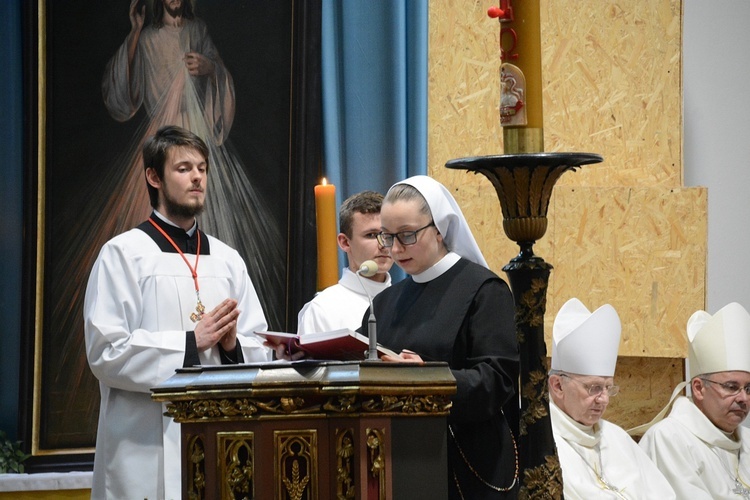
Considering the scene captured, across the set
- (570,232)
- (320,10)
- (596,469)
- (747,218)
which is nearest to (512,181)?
(596,469)

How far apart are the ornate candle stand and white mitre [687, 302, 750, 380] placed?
2.92m

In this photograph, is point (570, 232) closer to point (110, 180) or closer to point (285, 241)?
point (285, 241)

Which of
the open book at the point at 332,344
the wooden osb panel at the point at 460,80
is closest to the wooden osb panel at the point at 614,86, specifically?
→ the wooden osb panel at the point at 460,80

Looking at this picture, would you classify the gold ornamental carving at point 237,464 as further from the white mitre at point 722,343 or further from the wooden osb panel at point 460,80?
the wooden osb panel at point 460,80

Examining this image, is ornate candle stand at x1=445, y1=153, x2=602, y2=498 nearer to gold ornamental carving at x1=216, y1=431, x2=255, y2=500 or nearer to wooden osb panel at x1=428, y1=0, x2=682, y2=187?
gold ornamental carving at x1=216, y1=431, x2=255, y2=500

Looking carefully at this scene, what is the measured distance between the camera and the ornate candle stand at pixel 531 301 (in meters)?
2.42

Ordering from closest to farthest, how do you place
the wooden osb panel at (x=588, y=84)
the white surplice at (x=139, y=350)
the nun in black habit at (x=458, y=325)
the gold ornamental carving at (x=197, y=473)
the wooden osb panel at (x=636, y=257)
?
the gold ornamental carving at (x=197, y=473) < the nun in black habit at (x=458, y=325) < the white surplice at (x=139, y=350) < the wooden osb panel at (x=636, y=257) < the wooden osb panel at (x=588, y=84)

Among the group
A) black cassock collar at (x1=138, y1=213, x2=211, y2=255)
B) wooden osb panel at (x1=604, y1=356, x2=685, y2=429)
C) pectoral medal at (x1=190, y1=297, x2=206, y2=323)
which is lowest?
wooden osb panel at (x1=604, y1=356, x2=685, y2=429)

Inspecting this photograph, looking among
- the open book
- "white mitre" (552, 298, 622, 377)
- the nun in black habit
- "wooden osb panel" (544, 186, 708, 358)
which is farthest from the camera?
"wooden osb panel" (544, 186, 708, 358)

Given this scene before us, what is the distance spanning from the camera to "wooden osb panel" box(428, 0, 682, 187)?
223 inches

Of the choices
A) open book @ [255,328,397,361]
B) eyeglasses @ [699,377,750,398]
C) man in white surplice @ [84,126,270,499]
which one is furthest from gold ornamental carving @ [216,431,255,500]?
eyeglasses @ [699,377,750,398]

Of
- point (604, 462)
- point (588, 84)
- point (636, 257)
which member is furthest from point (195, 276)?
point (588, 84)

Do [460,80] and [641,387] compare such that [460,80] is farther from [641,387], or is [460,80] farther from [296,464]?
[296,464]

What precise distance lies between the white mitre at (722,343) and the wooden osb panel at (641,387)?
54 cm
